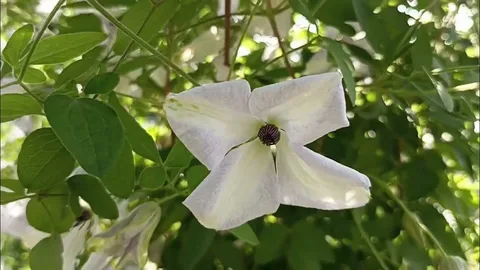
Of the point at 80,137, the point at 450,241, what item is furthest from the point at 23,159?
the point at 450,241

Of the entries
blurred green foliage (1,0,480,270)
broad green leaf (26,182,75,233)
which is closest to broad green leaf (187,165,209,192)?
blurred green foliage (1,0,480,270)

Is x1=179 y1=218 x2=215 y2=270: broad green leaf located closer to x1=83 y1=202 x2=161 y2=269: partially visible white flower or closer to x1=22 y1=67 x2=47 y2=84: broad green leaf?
x1=83 y1=202 x2=161 y2=269: partially visible white flower

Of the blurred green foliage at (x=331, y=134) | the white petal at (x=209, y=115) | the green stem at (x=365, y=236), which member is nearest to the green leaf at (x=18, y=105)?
the blurred green foliage at (x=331, y=134)

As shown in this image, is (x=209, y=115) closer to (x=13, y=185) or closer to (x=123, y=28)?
(x=123, y=28)

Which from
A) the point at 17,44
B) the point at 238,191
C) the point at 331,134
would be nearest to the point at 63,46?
the point at 17,44

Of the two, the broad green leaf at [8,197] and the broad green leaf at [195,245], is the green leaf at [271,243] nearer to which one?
the broad green leaf at [195,245]
